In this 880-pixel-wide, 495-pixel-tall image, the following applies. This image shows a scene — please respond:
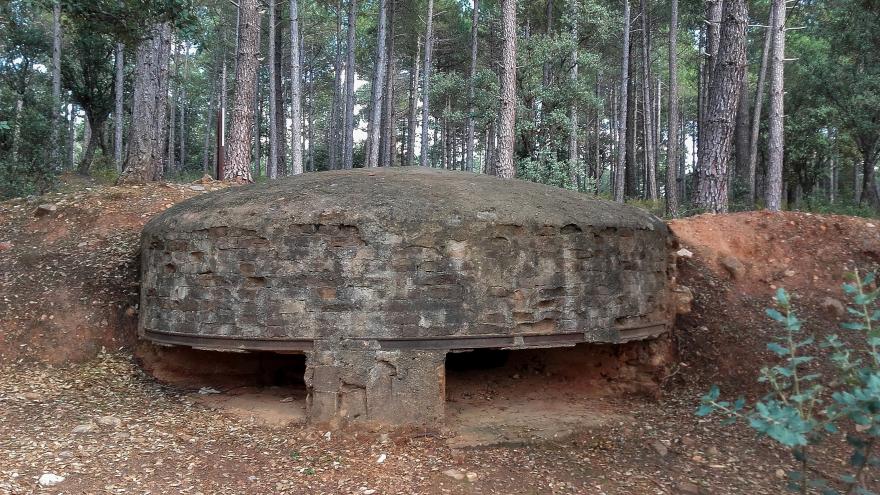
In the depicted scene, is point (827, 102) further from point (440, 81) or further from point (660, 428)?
point (660, 428)

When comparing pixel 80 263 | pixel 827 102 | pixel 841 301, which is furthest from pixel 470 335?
pixel 827 102

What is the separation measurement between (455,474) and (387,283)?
163 centimetres

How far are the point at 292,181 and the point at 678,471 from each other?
4.53 m

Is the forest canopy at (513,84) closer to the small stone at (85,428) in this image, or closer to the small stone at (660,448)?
the small stone at (85,428)

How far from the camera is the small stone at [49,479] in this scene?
13.7ft

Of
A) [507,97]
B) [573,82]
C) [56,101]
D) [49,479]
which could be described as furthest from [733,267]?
[56,101]

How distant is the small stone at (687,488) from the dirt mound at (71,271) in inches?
233

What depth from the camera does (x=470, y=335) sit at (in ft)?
16.6

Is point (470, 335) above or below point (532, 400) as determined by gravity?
above

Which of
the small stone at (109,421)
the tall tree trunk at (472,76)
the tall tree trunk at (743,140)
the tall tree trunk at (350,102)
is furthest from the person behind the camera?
the tall tree trunk at (350,102)

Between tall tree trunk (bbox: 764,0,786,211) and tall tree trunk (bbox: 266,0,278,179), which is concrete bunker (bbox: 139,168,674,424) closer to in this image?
tall tree trunk (bbox: 764,0,786,211)

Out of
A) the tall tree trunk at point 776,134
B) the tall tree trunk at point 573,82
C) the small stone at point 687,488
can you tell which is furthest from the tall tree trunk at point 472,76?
the small stone at point 687,488

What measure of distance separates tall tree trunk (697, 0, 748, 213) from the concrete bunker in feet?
14.5

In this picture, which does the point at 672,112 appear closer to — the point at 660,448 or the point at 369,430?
the point at 660,448
